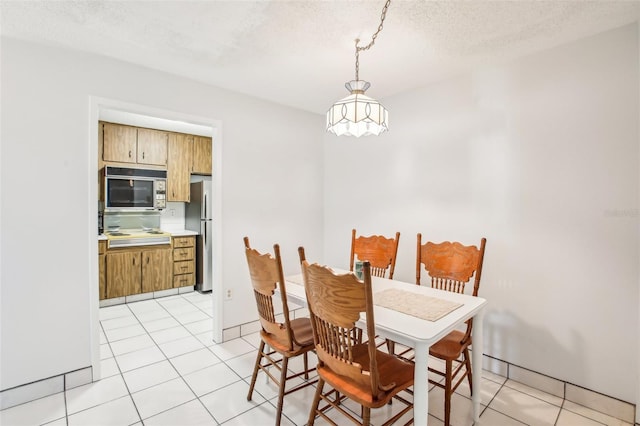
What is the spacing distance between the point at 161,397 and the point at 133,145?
336 cm

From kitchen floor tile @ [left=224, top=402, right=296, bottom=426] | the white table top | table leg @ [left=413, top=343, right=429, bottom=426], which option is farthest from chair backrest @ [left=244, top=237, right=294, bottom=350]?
table leg @ [left=413, top=343, right=429, bottom=426]

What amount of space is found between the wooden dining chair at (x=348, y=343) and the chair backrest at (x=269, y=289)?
23 centimetres

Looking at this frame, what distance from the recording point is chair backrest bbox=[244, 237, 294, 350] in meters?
1.79

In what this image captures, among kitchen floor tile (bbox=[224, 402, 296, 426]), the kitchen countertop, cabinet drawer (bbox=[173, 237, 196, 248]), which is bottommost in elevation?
kitchen floor tile (bbox=[224, 402, 296, 426])

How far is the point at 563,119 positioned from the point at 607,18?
0.59 metres

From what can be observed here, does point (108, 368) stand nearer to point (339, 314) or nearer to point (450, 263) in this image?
point (339, 314)

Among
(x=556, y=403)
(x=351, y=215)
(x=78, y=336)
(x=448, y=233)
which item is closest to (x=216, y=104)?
(x=351, y=215)

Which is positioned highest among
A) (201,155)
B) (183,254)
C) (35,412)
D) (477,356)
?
(201,155)

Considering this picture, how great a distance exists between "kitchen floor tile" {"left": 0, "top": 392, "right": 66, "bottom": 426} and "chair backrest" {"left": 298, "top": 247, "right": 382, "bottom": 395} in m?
1.78

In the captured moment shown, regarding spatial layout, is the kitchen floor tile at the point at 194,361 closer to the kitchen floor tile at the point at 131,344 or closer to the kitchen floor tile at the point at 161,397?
the kitchen floor tile at the point at 161,397

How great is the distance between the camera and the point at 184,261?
15.1 ft

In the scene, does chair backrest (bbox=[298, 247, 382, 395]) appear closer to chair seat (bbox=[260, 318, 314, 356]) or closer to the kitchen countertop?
chair seat (bbox=[260, 318, 314, 356])

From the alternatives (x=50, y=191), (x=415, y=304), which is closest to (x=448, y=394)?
(x=415, y=304)

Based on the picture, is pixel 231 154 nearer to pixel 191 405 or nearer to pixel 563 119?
pixel 191 405
